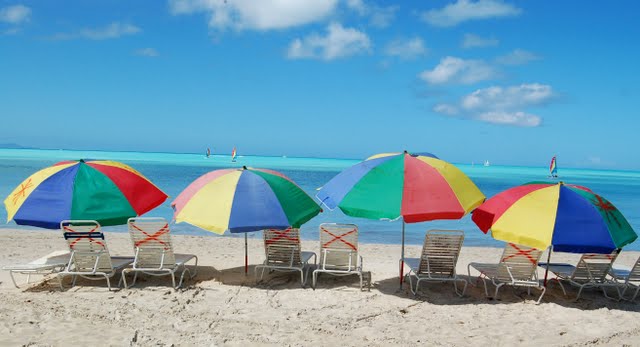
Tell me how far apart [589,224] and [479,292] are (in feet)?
5.84

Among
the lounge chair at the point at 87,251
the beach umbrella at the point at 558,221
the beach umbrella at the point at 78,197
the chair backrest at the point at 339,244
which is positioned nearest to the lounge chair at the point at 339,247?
the chair backrest at the point at 339,244

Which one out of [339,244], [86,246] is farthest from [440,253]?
[86,246]

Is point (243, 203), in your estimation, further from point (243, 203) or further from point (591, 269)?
point (591, 269)

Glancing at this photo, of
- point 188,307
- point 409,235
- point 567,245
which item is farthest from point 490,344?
point 409,235

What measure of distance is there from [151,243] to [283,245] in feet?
5.82

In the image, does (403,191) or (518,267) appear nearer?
(403,191)

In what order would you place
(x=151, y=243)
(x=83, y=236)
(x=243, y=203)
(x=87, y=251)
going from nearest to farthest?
(x=243, y=203), (x=83, y=236), (x=87, y=251), (x=151, y=243)

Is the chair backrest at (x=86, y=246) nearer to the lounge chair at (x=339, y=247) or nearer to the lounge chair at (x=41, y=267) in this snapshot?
the lounge chair at (x=41, y=267)

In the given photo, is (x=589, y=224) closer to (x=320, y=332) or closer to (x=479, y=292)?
(x=479, y=292)

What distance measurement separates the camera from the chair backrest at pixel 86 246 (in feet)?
19.4

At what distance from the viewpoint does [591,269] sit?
6414 millimetres

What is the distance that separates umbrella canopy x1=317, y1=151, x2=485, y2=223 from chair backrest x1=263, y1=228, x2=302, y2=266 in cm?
89

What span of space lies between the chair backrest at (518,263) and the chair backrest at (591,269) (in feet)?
2.20

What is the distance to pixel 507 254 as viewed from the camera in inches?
245
